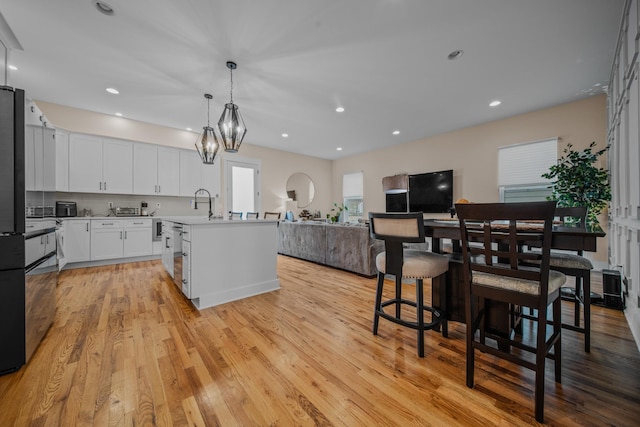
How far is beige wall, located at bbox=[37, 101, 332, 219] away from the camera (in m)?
4.36

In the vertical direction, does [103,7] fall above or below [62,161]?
above

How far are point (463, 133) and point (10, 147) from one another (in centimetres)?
646

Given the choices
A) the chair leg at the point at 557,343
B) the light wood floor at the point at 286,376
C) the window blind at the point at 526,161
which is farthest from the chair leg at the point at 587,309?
the window blind at the point at 526,161

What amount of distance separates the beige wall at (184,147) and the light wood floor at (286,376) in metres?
3.72

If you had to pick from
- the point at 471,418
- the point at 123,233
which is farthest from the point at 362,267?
the point at 123,233

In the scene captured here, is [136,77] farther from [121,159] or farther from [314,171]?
[314,171]

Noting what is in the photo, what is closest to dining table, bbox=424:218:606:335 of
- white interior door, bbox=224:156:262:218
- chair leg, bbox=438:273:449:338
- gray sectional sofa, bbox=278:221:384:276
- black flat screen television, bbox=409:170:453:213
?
chair leg, bbox=438:273:449:338

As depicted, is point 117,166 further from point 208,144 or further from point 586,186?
point 586,186

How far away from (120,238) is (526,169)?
25.1ft

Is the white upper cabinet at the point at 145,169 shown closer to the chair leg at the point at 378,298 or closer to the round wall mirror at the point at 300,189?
the round wall mirror at the point at 300,189

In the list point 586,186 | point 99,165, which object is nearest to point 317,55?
point 586,186

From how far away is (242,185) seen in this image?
638 centimetres

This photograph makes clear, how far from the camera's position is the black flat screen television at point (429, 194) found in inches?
214

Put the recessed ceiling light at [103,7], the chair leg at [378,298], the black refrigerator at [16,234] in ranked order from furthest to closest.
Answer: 1. the recessed ceiling light at [103,7]
2. the chair leg at [378,298]
3. the black refrigerator at [16,234]
